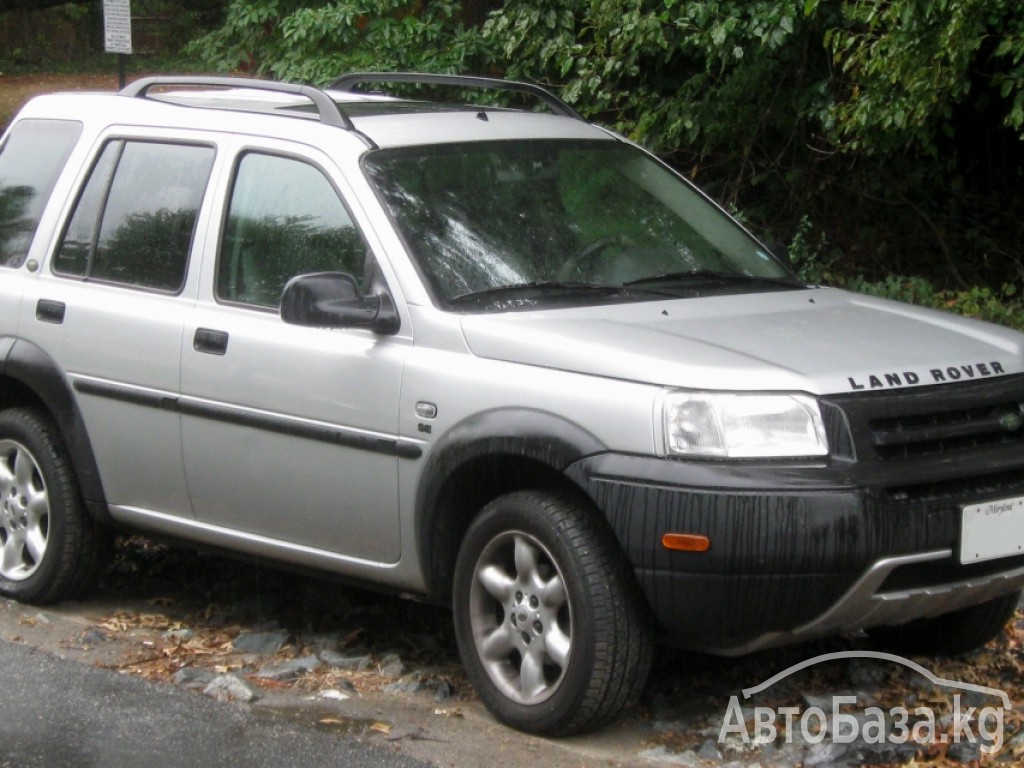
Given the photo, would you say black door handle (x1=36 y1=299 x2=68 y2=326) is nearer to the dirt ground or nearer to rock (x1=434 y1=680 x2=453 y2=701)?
the dirt ground

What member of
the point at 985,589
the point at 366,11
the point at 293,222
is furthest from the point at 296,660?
the point at 366,11

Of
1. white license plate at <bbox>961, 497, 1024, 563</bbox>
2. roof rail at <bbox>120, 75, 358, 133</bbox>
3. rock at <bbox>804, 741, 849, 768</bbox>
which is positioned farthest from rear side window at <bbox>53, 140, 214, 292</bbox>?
white license plate at <bbox>961, 497, 1024, 563</bbox>

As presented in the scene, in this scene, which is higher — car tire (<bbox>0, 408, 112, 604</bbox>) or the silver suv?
the silver suv

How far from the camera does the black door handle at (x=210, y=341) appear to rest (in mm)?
5762

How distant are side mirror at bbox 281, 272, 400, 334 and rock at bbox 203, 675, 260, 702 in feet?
3.92

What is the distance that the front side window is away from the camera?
560 centimetres

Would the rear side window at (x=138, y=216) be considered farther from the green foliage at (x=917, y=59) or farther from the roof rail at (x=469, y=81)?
the green foliage at (x=917, y=59)

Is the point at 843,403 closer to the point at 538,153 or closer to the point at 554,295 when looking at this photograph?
the point at 554,295

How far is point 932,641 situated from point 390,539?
1897mm

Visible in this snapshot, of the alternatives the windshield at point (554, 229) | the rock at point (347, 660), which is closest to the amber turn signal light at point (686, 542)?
the windshield at point (554, 229)

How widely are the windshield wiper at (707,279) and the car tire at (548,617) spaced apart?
39.2 inches

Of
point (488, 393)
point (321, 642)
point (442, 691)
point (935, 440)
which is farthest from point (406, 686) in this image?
point (935, 440)

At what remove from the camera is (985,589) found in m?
4.95

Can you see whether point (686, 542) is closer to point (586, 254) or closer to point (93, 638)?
point (586, 254)
